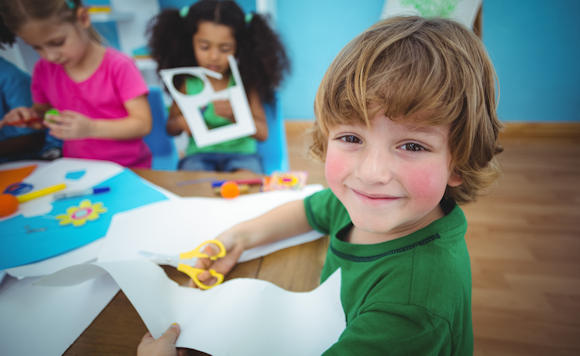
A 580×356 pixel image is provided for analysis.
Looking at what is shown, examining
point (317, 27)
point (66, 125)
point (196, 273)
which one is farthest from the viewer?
point (317, 27)

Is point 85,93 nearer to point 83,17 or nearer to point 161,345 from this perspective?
point 83,17

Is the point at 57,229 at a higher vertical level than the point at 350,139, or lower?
lower

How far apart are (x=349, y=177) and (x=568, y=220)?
5.15ft

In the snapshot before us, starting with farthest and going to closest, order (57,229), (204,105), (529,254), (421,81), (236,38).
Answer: (529,254) → (236,38) → (204,105) → (57,229) → (421,81)

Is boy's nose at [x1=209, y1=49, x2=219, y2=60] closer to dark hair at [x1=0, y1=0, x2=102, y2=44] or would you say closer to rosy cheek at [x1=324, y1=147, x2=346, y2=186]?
dark hair at [x1=0, y1=0, x2=102, y2=44]

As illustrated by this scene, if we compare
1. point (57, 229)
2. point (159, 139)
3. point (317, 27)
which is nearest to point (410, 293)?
point (57, 229)

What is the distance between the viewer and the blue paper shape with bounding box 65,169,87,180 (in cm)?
77

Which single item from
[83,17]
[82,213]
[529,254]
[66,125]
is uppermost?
[83,17]

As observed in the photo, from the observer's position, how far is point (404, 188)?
14.3 inches

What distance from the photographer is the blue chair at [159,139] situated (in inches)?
46.7

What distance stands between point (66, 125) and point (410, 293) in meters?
0.86

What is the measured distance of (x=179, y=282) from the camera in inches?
18.9

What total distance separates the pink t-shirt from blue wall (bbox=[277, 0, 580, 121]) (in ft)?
3.72

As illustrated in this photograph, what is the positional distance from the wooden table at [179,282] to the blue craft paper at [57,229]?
0.17m
